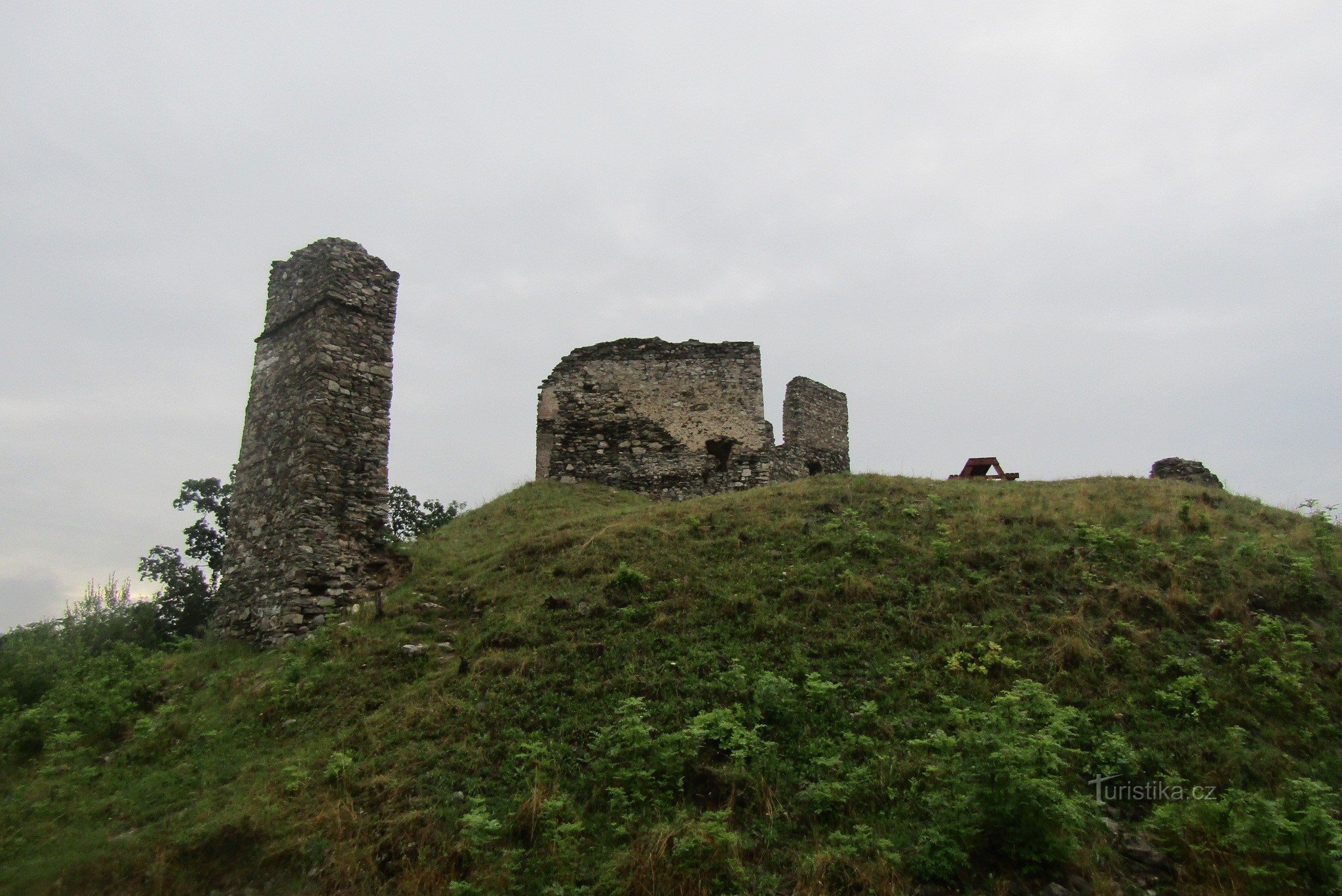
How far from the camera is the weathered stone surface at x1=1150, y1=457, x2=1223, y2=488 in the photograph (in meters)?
20.3

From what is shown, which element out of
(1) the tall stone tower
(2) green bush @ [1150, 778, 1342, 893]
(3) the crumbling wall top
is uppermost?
(3) the crumbling wall top

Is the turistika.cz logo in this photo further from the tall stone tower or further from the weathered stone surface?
the weathered stone surface

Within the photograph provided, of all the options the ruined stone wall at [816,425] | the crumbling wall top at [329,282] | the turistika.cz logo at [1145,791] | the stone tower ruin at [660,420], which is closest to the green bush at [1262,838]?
the turistika.cz logo at [1145,791]

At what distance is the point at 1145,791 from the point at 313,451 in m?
11.3

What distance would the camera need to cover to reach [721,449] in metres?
21.0

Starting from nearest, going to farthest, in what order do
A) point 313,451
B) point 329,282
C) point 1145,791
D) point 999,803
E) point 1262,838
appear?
point 1262,838, point 999,803, point 1145,791, point 313,451, point 329,282

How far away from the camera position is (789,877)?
5.73 meters

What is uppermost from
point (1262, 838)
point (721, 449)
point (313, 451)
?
point (721, 449)

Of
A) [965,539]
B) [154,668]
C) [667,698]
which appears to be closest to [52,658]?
[154,668]

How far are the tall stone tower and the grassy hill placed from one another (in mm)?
843

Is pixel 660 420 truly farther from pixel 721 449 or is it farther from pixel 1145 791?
pixel 1145 791

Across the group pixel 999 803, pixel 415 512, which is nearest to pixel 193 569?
pixel 415 512

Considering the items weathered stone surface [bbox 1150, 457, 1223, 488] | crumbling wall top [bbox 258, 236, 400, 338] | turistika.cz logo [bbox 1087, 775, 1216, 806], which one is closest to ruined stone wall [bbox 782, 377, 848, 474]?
weathered stone surface [bbox 1150, 457, 1223, 488]

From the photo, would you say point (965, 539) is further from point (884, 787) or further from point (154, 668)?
point (154, 668)
